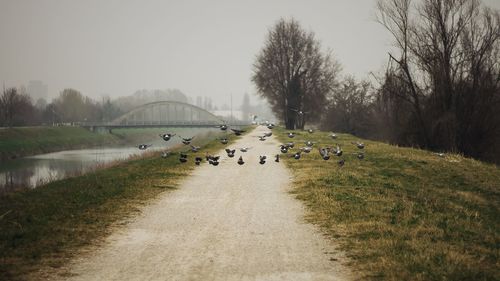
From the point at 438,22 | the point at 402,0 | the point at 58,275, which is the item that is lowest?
the point at 58,275

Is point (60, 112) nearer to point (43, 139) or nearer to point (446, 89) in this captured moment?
point (43, 139)

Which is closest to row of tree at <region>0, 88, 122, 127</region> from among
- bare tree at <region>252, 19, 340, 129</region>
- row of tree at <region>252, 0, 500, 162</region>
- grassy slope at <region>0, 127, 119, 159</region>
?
grassy slope at <region>0, 127, 119, 159</region>

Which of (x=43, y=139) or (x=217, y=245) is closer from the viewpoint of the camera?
(x=217, y=245)

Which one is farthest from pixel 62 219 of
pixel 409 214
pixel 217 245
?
pixel 409 214

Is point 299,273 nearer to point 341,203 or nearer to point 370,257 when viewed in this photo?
point 370,257

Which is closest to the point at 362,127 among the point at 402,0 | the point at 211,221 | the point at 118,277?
the point at 402,0

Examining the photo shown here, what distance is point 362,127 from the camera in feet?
200

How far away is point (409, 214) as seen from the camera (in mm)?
11203

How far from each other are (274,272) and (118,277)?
2542 mm

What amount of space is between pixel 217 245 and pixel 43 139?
2994 inches

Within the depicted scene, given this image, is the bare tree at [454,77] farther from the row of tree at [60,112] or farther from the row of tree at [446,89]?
the row of tree at [60,112]

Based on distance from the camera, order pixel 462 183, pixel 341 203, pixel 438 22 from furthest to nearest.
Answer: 1. pixel 438 22
2. pixel 462 183
3. pixel 341 203

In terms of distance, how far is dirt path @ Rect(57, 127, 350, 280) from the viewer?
7.21m

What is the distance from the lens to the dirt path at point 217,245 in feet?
23.6
